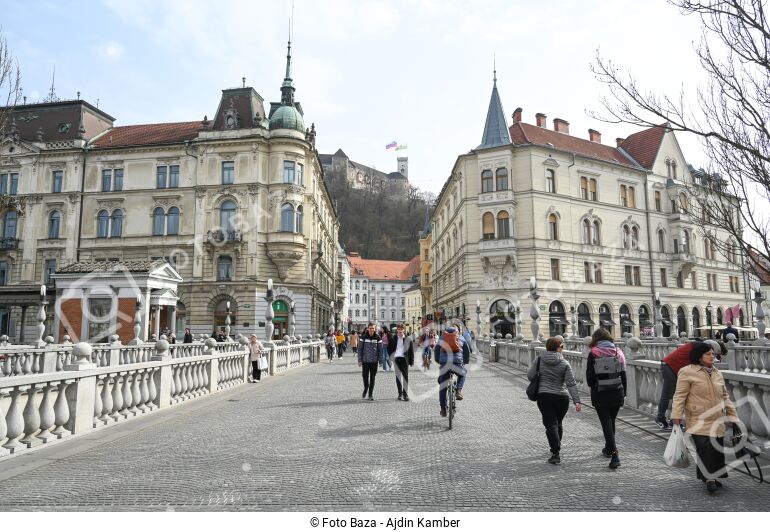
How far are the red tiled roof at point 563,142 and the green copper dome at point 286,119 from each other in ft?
58.0

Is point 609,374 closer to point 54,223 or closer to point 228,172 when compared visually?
point 228,172

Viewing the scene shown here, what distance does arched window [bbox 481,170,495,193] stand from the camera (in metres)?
43.9

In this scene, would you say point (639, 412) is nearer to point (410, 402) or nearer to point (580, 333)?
point (410, 402)

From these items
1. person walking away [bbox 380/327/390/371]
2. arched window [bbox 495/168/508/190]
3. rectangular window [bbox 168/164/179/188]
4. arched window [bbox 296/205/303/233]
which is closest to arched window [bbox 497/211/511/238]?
arched window [bbox 495/168/508/190]

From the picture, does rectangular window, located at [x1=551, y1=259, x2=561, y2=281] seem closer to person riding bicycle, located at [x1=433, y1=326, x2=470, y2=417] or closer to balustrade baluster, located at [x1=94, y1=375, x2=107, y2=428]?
person riding bicycle, located at [x1=433, y1=326, x2=470, y2=417]

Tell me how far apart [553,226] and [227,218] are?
2603 centimetres

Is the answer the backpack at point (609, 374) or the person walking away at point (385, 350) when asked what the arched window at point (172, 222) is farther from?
the backpack at point (609, 374)

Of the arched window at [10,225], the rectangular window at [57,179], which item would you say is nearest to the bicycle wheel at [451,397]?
the rectangular window at [57,179]

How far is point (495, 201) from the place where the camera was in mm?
43062

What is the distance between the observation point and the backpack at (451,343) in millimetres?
9734

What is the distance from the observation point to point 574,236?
44.4 meters

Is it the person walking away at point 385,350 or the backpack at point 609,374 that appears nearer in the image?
the backpack at point 609,374

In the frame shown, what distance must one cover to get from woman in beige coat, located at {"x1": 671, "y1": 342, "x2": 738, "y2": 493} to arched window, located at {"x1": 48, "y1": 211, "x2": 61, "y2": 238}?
1952 inches

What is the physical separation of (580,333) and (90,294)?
35216 millimetres
